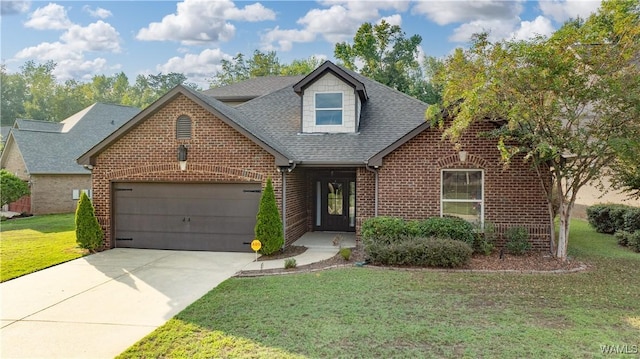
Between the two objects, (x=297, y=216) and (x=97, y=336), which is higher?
(x=297, y=216)

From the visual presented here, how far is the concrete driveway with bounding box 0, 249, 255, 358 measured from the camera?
557cm

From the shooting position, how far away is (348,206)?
15.4m

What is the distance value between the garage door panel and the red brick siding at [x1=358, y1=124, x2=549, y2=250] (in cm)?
395

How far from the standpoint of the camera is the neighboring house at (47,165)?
22703 millimetres

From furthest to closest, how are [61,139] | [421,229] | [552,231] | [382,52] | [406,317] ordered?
1. [382,52]
2. [61,139]
3. [552,231]
4. [421,229]
5. [406,317]

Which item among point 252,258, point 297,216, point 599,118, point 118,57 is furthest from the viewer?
point 118,57

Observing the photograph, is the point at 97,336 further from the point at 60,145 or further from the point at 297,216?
the point at 60,145

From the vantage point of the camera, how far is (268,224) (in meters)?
11.0

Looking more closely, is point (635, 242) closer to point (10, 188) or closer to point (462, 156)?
point (462, 156)

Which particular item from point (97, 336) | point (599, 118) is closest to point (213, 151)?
point (97, 336)

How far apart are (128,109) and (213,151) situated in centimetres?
2478

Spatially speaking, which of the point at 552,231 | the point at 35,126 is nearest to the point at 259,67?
the point at 35,126

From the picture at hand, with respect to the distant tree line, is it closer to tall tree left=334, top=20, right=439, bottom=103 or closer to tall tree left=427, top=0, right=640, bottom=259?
tall tree left=334, top=20, right=439, bottom=103

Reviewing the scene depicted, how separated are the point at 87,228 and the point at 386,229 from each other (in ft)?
27.3
